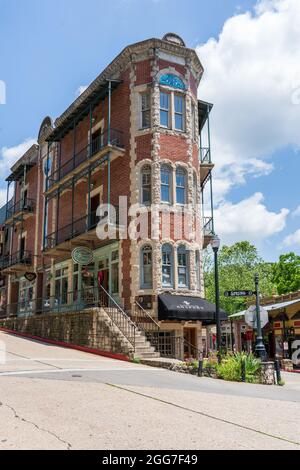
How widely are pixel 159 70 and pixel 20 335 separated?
15.7 metres

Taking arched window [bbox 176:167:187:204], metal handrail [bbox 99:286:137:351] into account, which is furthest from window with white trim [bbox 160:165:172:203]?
metal handrail [bbox 99:286:137:351]

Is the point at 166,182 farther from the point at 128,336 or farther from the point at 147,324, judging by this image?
the point at 128,336

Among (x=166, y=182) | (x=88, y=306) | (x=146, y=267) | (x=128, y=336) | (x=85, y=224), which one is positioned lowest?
(x=128, y=336)

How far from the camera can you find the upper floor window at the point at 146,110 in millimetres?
21516

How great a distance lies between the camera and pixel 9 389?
371 inches

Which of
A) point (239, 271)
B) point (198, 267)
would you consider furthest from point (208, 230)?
point (239, 271)

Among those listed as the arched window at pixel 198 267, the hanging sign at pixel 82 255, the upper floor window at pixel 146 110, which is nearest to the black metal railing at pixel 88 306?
the hanging sign at pixel 82 255

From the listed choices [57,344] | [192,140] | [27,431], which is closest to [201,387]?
[27,431]

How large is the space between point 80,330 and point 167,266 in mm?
4695

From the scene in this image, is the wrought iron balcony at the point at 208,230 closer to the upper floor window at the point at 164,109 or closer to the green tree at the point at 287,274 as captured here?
the upper floor window at the point at 164,109

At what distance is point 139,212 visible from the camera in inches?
798

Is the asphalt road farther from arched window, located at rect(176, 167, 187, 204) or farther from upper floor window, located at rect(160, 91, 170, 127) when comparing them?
upper floor window, located at rect(160, 91, 170, 127)

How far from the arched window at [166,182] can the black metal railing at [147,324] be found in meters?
5.10
